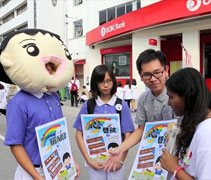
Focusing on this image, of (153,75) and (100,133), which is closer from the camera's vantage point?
(153,75)

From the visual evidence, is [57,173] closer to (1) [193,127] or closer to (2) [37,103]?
(2) [37,103]

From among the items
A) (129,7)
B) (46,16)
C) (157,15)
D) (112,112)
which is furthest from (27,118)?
(46,16)

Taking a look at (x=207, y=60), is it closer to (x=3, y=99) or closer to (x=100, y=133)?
(x=3, y=99)

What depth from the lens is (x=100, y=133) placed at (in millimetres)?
2234

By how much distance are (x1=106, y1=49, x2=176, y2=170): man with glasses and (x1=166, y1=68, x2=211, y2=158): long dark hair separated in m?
0.60

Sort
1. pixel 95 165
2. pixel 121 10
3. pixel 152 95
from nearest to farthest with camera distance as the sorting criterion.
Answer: pixel 152 95, pixel 95 165, pixel 121 10

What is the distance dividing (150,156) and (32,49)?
1235 mm

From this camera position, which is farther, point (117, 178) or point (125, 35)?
point (125, 35)

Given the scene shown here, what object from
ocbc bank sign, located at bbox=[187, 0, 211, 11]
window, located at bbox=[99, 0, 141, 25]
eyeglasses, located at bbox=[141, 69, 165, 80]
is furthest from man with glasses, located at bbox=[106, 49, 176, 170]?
window, located at bbox=[99, 0, 141, 25]

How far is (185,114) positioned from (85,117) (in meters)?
1.10

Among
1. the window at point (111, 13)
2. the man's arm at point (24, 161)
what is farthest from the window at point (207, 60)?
the man's arm at point (24, 161)

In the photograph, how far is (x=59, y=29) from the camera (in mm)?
23188

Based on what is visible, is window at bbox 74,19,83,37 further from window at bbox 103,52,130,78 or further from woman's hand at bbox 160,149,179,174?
woman's hand at bbox 160,149,179,174

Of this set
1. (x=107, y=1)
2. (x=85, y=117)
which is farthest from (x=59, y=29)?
(x=85, y=117)
